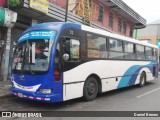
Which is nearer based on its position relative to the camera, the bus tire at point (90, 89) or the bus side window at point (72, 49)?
the bus side window at point (72, 49)

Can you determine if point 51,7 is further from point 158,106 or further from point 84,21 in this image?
point 158,106

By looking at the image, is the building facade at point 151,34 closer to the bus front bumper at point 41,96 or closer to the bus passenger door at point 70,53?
the bus passenger door at point 70,53

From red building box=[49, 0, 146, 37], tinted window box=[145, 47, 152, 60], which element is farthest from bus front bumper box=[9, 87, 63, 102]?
red building box=[49, 0, 146, 37]

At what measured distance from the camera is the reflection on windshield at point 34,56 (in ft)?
25.0

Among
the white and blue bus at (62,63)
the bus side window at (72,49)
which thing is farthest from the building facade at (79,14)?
the bus side window at (72,49)

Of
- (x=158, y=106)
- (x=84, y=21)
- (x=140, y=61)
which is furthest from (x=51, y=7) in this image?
(x=158, y=106)

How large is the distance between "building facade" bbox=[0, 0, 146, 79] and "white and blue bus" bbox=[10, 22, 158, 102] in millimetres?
4320

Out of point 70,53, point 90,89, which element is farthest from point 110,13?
point 70,53

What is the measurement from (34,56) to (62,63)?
3.00 feet

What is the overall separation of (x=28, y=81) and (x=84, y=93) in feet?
7.09

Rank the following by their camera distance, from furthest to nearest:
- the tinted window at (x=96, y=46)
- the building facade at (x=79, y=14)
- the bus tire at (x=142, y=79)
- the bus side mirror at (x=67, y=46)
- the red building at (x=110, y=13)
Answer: the red building at (x=110, y=13) → the bus tire at (x=142, y=79) → the building facade at (x=79, y=14) → the tinted window at (x=96, y=46) → the bus side mirror at (x=67, y=46)

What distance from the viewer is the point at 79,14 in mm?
17625

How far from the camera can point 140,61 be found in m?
13.9

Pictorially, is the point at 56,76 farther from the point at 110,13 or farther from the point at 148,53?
the point at 110,13
